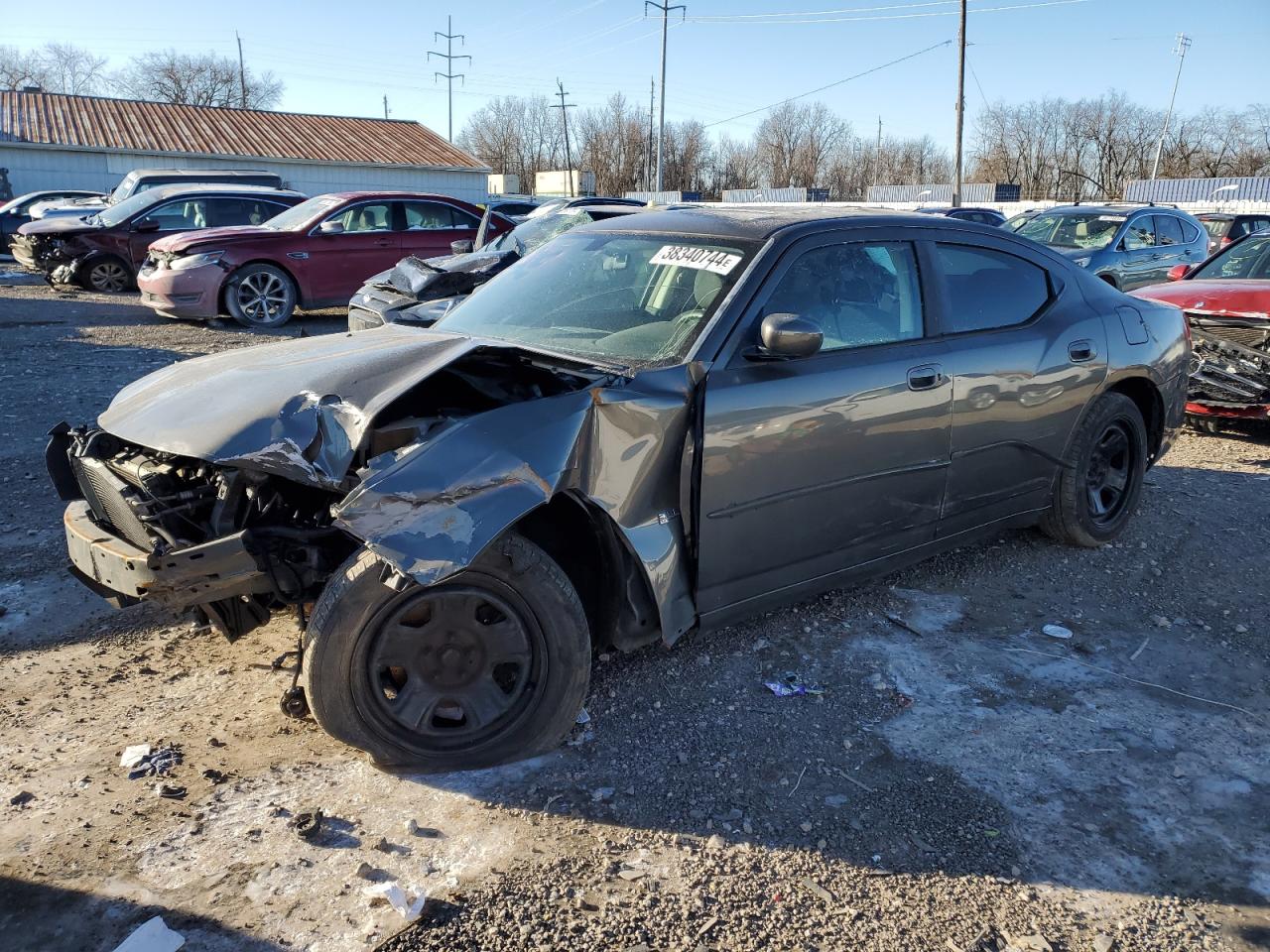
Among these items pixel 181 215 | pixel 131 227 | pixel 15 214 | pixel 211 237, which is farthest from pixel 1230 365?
pixel 15 214

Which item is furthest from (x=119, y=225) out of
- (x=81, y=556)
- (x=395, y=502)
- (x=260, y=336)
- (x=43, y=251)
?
(x=395, y=502)

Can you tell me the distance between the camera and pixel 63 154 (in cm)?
2992

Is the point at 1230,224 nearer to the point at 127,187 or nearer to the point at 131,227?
the point at 131,227

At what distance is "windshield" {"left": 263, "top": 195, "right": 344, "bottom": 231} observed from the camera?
12000 millimetres

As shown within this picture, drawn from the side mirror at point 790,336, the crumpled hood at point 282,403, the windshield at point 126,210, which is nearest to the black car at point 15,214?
the windshield at point 126,210

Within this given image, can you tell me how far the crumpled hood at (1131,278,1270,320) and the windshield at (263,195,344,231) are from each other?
9.53 metres

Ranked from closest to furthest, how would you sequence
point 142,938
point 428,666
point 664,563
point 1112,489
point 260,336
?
point 142,938 → point 428,666 → point 664,563 → point 1112,489 → point 260,336

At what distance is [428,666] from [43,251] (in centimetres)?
1502

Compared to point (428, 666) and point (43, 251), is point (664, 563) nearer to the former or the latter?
point (428, 666)

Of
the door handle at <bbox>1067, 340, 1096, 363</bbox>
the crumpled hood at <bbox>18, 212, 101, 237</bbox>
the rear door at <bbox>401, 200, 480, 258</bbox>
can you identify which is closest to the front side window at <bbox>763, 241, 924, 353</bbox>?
the door handle at <bbox>1067, 340, 1096, 363</bbox>

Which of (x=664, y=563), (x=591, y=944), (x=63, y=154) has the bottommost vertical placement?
(x=591, y=944)

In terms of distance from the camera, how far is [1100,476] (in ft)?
16.3

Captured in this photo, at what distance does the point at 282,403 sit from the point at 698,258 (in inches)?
65.1

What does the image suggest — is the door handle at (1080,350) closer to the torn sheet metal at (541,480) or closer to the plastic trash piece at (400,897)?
the torn sheet metal at (541,480)
